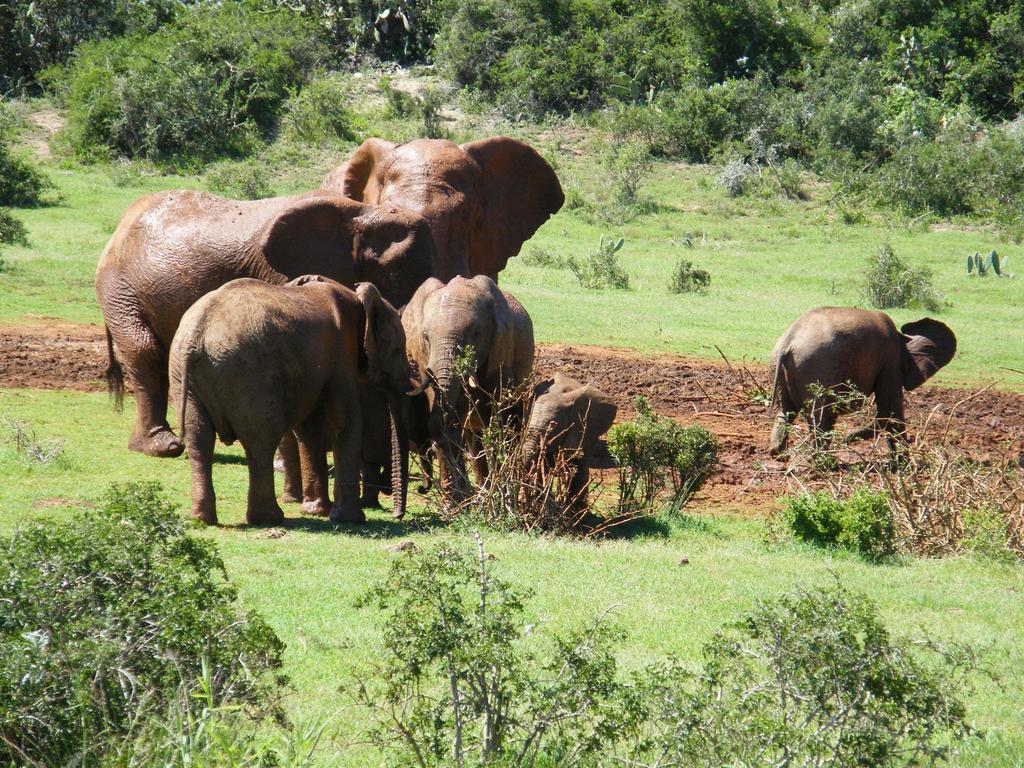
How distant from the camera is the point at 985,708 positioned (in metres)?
6.00

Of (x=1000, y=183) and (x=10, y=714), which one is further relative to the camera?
(x=1000, y=183)

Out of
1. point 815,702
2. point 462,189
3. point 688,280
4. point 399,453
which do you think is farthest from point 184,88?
point 815,702

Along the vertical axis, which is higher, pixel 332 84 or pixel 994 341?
pixel 332 84

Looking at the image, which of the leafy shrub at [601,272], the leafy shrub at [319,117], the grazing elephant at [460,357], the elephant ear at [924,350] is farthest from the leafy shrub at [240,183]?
the grazing elephant at [460,357]

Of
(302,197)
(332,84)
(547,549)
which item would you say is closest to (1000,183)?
(332,84)

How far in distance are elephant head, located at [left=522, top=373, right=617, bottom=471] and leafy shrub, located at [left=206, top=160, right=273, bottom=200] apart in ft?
63.5

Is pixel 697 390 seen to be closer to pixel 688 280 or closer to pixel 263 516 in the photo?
pixel 263 516

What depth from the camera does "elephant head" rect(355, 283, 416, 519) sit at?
10070mm

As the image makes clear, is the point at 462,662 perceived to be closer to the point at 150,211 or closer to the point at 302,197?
the point at 302,197

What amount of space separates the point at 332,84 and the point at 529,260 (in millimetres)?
16775

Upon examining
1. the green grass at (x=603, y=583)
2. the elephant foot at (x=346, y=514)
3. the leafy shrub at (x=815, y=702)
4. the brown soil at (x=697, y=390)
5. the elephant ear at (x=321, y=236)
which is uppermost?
the elephant ear at (x=321, y=236)

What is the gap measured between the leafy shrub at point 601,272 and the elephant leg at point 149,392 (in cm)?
1236

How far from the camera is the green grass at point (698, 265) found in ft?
64.7

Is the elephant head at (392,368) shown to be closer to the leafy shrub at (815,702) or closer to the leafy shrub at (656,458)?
the leafy shrub at (656,458)
